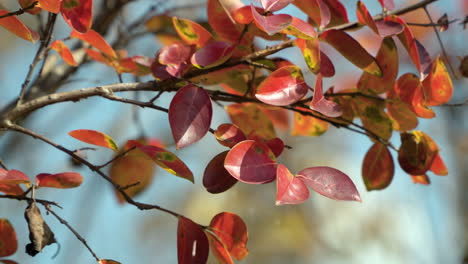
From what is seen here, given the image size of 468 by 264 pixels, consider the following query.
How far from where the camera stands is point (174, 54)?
28.0 inches

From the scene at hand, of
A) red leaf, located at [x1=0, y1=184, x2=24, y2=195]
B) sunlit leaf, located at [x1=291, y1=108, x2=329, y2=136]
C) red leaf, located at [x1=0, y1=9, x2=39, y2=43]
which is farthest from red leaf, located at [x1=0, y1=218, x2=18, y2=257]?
sunlit leaf, located at [x1=291, y1=108, x2=329, y2=136]

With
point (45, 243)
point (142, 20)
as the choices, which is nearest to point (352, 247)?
point (142, 20)

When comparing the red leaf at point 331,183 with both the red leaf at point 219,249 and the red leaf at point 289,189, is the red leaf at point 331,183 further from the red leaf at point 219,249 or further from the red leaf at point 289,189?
the red leaf at point 219,249

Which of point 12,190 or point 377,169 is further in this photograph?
point 377,169

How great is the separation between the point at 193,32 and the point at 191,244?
12.8 inches

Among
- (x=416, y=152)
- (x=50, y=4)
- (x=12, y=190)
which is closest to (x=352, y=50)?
(x=416, y=152)

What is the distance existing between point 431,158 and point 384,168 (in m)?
0.09

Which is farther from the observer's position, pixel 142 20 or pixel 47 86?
pixel 142 20

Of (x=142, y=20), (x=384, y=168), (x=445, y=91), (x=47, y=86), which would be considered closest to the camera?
(x=445, y=91)

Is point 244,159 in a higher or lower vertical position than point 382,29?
lower

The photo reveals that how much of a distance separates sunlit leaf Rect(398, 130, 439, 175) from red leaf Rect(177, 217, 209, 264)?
1.06 feet

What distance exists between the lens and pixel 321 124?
90cm

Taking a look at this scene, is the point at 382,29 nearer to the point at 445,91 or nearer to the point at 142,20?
the point at 445,91

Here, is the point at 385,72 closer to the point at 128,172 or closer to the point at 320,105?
the point at 320,105
